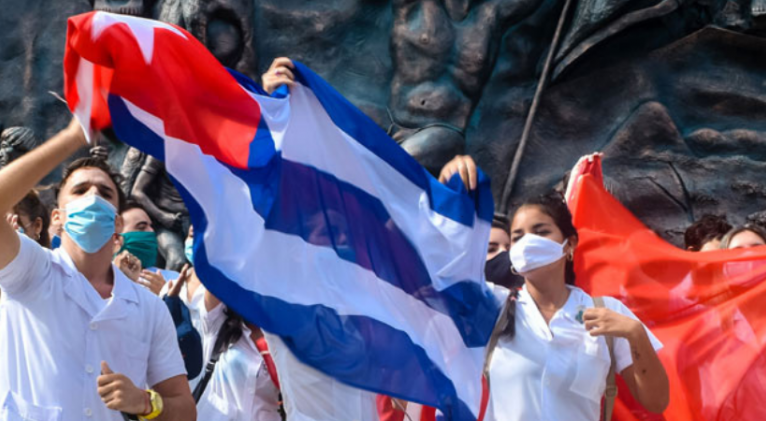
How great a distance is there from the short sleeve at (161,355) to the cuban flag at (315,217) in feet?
0.67

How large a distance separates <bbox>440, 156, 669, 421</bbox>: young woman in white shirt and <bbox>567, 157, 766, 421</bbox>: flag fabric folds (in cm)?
51

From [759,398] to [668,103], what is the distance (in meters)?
4.42

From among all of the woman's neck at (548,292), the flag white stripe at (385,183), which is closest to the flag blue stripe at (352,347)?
the flag white stripe at (385,183)

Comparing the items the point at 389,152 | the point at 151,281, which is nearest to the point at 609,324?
the point at 389,152

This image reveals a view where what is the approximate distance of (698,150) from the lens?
855 centimetres

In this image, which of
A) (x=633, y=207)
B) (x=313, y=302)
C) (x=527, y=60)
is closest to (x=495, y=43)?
(x=527, y=60)

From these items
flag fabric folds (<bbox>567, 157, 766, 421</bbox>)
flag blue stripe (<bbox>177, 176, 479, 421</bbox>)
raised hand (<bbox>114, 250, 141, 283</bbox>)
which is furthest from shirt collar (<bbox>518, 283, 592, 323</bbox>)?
raised hand (<bbox>114, 250, 141, 283</bbox>)

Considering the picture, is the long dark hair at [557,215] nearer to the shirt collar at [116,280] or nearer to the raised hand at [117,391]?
the shirt collar at [116,280]

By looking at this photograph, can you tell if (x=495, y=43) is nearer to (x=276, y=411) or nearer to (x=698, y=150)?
(x=698, y=150)

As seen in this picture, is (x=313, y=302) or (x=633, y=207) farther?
(x=633, y=207)

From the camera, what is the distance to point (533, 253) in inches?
151

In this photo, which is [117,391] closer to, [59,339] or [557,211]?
[59,339]

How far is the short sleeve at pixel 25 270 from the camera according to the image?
305cm

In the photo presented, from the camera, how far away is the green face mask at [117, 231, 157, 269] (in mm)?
4621
